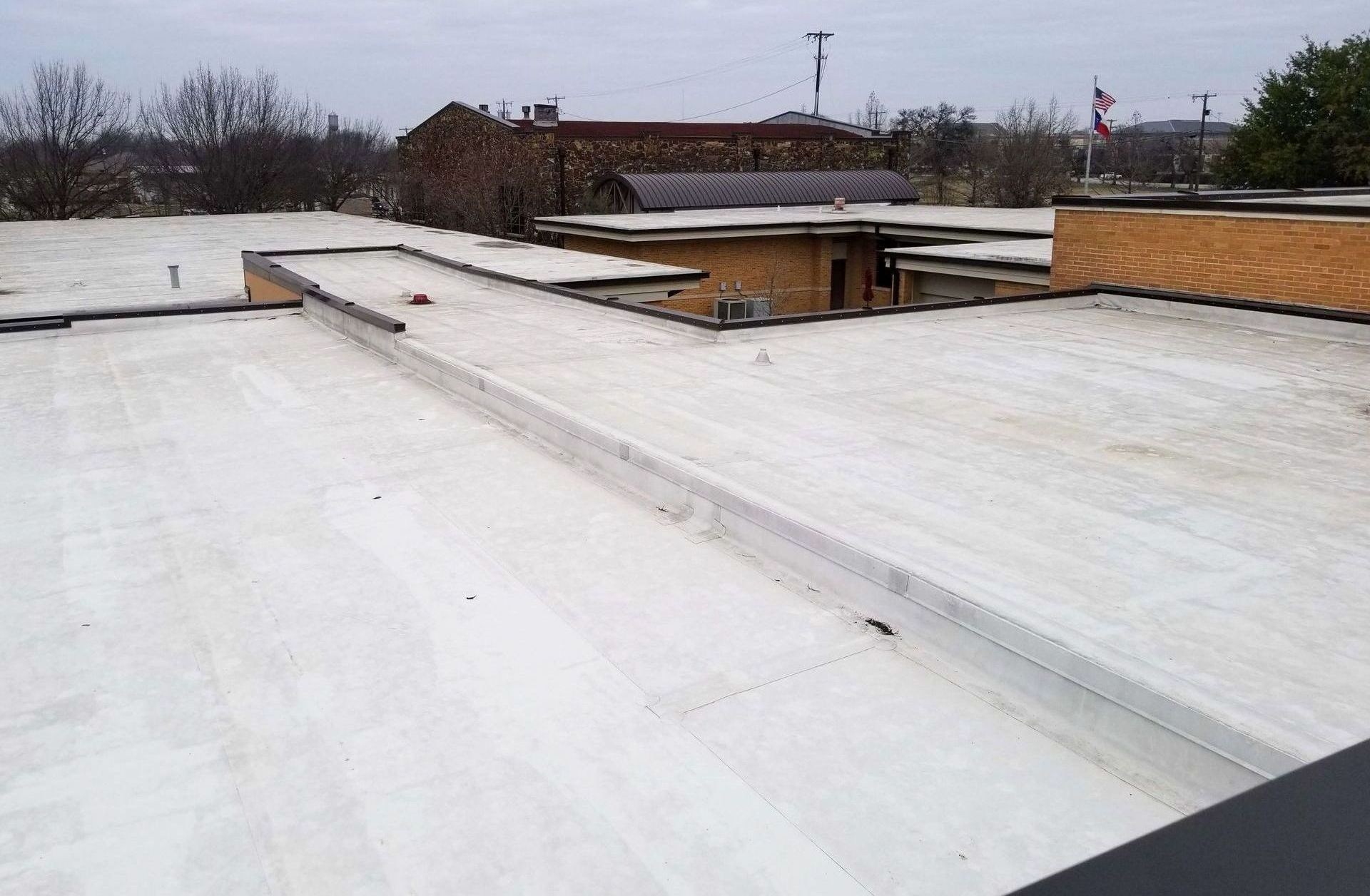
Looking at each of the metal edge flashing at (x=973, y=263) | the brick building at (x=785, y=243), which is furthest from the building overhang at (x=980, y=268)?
the brick building at (x=785, y=243)

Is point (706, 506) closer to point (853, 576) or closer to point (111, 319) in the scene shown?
point (853, 576)

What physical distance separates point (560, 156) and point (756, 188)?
11708 mm

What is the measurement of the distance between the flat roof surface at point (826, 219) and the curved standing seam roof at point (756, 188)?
85 cm

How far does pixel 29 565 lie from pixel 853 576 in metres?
4.28

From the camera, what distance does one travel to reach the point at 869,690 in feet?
13.4

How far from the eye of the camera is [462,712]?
3988 mm

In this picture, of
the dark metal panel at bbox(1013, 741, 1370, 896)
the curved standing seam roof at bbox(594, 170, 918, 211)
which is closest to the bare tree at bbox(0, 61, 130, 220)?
the curved standing seam roof at bbox(594, 170, 918, 211)

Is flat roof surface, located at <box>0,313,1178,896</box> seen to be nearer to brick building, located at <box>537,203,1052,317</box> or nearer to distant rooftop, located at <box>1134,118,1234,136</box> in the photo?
brick building, located at <box>537,203,1052,317</box>

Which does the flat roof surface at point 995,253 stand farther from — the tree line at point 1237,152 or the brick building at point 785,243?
the tree line at point 1237,152

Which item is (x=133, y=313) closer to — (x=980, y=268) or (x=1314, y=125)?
(x=980, y=268)

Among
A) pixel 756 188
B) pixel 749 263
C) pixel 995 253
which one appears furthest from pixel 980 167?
pixel 995 253

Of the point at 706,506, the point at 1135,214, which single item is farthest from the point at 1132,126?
the point at 706,506

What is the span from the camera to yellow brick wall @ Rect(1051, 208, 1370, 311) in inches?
403

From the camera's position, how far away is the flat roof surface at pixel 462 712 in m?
3.13
